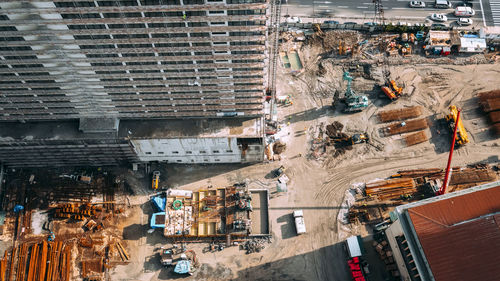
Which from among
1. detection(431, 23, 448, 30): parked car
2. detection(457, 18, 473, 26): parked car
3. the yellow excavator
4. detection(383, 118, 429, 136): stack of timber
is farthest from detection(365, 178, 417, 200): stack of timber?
detection(457, 18, 473, 26): parked car

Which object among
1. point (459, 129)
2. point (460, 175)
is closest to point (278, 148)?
point (460, 175)

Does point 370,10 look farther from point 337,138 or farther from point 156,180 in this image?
point 156,180

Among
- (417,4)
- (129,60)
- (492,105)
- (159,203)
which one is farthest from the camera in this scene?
(417,4)

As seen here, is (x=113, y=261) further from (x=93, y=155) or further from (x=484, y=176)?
(x=484, y=176)

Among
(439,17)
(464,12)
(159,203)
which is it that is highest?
(464,12)

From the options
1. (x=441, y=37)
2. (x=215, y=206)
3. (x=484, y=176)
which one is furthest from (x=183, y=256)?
(x=441, y=37)

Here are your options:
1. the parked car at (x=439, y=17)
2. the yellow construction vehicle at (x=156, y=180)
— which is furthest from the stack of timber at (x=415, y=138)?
the yellow construction vehicle at (x=156, y=180)

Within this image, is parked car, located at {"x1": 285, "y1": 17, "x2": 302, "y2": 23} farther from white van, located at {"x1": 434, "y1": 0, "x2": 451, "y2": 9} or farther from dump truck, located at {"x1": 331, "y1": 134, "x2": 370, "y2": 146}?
white van, located at {"x1": 434, "y1": 0, "x2": 451, "y2": 9}
